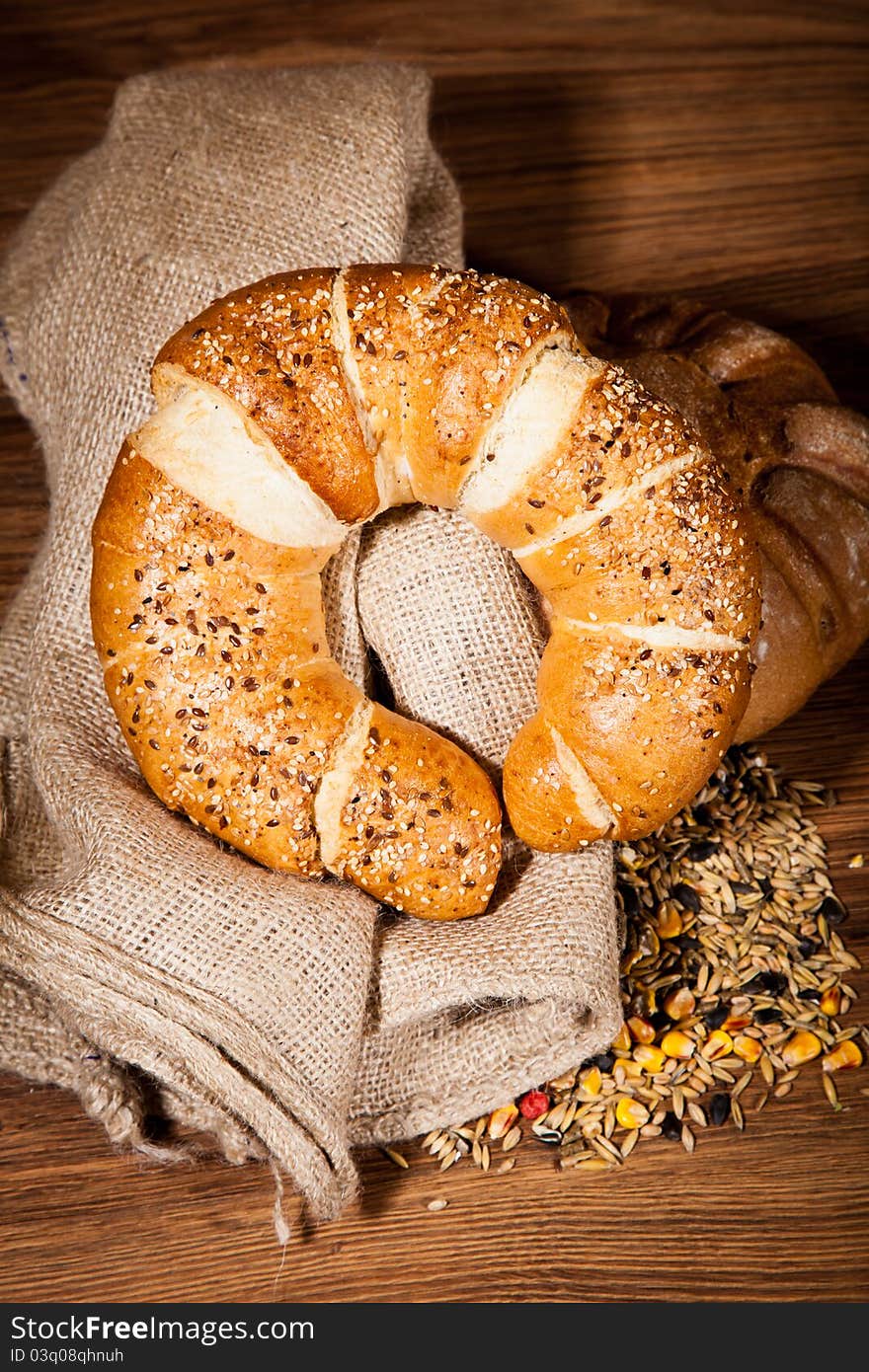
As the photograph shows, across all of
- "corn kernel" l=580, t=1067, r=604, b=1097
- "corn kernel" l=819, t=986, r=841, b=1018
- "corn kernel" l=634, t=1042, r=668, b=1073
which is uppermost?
"corn kernel" l=819, t=986, r=841, b=1018

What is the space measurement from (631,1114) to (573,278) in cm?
163

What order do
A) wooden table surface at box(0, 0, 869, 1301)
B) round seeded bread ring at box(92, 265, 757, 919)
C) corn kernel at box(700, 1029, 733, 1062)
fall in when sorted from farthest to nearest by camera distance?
corn kernel at box(700, 1029, 733, 1062) < wooden table surface at box(0, 0, 869, 1301) < round seeded bread ring at box(92, 265, 757, 919)

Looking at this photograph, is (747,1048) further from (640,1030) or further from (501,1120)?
(501,1120)

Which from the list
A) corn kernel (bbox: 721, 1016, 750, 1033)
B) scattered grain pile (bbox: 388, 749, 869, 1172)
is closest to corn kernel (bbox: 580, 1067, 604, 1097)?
scattered grain pile (bbox: 388, 749, 869, 1172)

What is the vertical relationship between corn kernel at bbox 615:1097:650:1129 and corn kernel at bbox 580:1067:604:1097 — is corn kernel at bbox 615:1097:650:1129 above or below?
below

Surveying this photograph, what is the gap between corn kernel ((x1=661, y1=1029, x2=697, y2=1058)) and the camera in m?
2.23

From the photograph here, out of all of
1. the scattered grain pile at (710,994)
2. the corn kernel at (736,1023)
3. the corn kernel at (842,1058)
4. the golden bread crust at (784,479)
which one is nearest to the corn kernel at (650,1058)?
the scattered grain pile at (710,994)

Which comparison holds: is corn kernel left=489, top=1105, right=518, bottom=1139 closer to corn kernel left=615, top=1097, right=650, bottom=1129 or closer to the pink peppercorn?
the pink peppercorn

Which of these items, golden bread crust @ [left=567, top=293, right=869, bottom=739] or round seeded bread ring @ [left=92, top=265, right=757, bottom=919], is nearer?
round seeded bread ring @ [left=92, top=265, right=757, bottom=919]

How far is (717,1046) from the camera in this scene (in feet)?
7.32

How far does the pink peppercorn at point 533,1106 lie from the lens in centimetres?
221

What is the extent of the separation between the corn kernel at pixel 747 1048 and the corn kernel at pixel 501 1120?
14.3 inches

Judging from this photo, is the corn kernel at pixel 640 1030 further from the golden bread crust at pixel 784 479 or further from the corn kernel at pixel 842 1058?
the golden bread crust at pixel 784 479

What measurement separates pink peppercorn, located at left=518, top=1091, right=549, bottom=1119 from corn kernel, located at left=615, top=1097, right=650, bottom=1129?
11 cm
